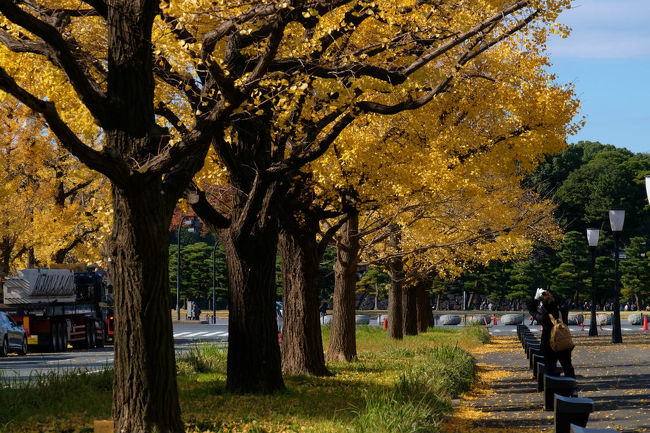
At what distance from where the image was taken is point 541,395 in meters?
15.9

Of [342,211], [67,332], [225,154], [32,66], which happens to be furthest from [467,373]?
[67,332]

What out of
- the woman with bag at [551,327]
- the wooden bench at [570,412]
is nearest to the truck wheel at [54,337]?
the woman with bag at [551,327]

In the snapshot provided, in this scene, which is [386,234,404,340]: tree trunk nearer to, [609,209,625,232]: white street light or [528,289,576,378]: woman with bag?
[609,209,625,232]: white street light

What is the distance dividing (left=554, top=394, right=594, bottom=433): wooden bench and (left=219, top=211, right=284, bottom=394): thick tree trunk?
585 cm

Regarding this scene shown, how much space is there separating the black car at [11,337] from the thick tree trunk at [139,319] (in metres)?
19.3

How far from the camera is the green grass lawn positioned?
10664 mm

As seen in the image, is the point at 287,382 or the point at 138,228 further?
the point at 287,382

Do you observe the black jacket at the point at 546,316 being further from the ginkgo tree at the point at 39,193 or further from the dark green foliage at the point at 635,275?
the dark green foliage at the point at 635,275

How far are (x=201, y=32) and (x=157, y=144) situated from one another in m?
3.16

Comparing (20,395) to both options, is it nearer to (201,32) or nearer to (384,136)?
(201,32)

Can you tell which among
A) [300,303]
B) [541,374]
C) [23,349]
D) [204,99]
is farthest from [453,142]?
[23,349]

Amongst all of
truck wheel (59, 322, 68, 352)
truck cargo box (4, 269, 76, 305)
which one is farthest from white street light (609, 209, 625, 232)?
truck cargo box (4, 269, 76, 305)

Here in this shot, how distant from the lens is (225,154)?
14.2 metres

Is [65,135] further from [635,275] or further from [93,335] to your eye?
[635,275]
